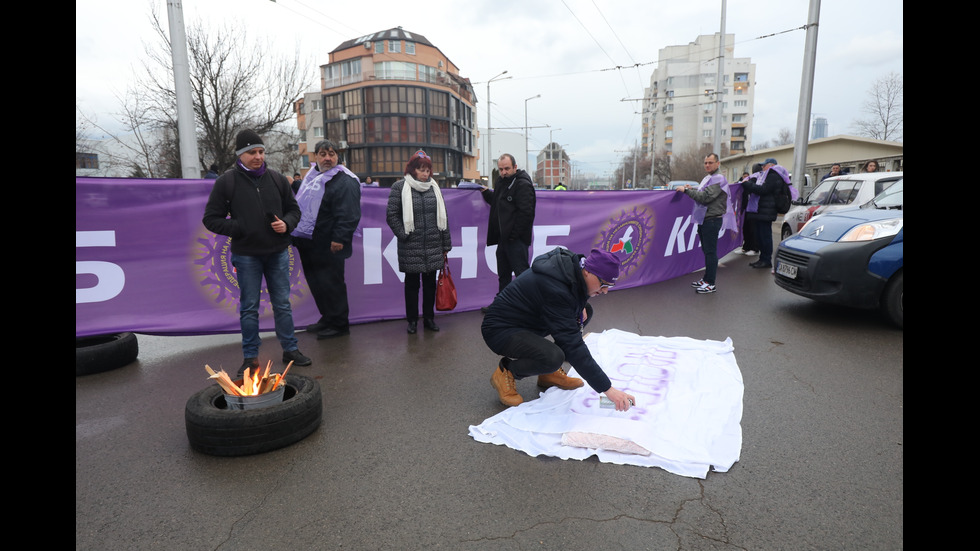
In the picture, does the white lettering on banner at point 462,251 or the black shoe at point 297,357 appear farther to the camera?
the white lettering on banner at point 462,251

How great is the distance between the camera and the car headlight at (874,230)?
17.3 feet

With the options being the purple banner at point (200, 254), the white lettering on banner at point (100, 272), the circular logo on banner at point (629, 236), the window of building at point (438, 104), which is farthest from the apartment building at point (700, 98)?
the white lettering on banner at point (100, 272)

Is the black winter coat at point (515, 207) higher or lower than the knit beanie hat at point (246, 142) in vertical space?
lower

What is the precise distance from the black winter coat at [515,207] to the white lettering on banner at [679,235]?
3.70 m

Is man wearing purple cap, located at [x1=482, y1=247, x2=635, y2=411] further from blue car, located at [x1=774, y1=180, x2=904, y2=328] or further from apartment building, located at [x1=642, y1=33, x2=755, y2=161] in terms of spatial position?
apartment building, located at [x1=642, y1=33, x2=755, y2=161]

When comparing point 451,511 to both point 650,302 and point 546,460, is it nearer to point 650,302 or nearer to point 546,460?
point 546,460

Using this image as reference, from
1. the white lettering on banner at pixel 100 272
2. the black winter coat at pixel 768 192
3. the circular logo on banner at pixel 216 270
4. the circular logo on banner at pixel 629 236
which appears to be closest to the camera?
the white lettering on banner at pixel 100 272

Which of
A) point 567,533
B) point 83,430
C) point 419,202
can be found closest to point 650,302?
point 419,202

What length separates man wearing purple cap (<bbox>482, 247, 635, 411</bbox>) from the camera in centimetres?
334

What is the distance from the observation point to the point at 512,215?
5.89 m

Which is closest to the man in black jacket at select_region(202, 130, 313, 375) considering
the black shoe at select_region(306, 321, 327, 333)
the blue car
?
the black shoe at select_region(306, 321, 327, 333)

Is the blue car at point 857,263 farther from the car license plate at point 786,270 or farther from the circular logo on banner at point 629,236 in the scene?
the circular logo on banner at point 629,236

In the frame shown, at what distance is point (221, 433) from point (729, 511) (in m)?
2.71
